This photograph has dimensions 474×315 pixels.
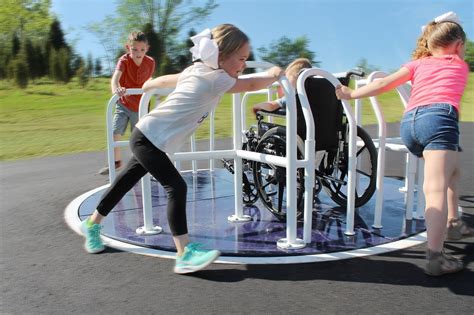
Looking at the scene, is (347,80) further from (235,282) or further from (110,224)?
(110,224)

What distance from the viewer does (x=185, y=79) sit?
2.80 metres

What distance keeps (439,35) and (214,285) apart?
1945mm

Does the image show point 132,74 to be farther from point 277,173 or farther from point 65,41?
point 65,41

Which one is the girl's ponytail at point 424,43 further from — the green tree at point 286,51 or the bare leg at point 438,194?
the green tree at point 286,51

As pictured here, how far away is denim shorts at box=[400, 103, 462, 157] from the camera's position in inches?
102

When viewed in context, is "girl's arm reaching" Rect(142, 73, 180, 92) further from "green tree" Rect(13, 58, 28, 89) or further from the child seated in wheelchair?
"green tree" Rect(13, 58, 28, 89)

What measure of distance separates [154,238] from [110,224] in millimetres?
588

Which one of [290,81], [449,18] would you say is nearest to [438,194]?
[449,18]

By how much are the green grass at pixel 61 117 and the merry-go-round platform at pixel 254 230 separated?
6.97 meters

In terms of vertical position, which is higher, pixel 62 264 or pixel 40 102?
pixel 40 102

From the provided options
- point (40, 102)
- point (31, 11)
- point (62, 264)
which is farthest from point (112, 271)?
point (31, 11)

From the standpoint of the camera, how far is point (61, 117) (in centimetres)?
1770

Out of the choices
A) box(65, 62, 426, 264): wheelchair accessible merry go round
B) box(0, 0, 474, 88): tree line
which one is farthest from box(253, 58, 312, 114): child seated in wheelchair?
box(0, 0, 474, 88): tree line

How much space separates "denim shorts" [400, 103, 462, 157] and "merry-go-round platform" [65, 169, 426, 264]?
80cm
